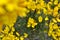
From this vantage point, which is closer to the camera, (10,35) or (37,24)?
(10,35)

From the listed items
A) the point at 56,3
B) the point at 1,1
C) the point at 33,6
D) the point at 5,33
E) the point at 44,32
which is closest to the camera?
the point at 1,1

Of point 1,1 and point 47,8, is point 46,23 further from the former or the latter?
point 1,1

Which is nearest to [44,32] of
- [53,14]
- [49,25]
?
[49,25]

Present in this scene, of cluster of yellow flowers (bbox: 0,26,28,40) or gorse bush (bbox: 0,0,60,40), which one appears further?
gorse bush (bbox: 0,0,60,40)

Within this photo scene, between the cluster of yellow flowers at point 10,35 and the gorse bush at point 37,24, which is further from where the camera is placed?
the gorse bush at point 37,24

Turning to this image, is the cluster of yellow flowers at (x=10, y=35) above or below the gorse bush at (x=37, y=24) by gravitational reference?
below

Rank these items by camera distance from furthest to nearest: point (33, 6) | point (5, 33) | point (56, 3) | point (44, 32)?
point (56, 3), point (44, 32), point (33, 6), point (5, 33)

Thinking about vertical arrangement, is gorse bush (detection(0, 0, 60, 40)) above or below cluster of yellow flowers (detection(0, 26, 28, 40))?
above

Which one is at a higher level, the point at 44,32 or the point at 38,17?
the point at 38,17

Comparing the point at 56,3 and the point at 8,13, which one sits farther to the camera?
the point at 56,3

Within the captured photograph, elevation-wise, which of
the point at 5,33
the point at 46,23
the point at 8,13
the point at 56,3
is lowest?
the point at 8,13

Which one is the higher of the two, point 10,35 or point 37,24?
point 37,24
